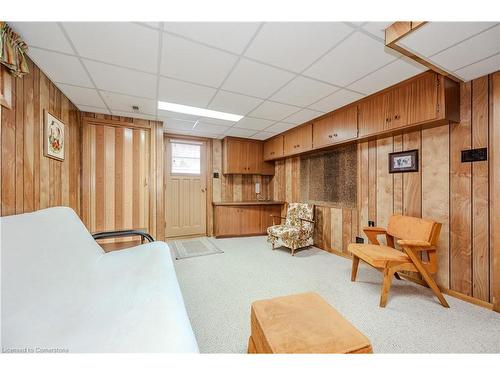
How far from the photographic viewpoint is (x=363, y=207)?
3.13 metres

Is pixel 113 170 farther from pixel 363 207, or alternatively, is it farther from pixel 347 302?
pixel 363 207

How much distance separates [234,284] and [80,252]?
5.11 ft

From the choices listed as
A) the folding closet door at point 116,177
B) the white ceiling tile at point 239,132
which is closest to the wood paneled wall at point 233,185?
the white ceiling tile at point 239,132

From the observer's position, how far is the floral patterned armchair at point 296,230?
3.54 metres

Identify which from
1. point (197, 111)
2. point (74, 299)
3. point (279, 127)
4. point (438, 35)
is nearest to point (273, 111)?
point (279, 127)

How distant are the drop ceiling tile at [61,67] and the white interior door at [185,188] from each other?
2.37 metres

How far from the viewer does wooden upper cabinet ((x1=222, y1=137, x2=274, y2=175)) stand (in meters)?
4.90

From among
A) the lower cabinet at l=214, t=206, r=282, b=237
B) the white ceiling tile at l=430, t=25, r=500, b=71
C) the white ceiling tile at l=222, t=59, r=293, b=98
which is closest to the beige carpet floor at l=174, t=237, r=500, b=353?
the lower cabinet at l=214, t=206, r=282, b=237

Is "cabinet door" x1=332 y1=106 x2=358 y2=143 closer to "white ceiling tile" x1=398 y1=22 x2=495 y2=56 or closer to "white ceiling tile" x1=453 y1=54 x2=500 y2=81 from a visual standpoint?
"white ceiling tile" x1=453 y1=54 x2=500 y2=81

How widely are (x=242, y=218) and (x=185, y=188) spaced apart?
154 cm

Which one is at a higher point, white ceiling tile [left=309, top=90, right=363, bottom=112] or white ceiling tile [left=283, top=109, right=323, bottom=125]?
white ceiling tile [left=283, top=109, right=323, bottom=125]

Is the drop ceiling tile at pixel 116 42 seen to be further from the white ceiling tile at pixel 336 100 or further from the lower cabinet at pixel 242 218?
the lower cabinet at pixel 242 218

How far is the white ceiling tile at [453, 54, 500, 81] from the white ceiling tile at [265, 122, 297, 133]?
2359 mm
